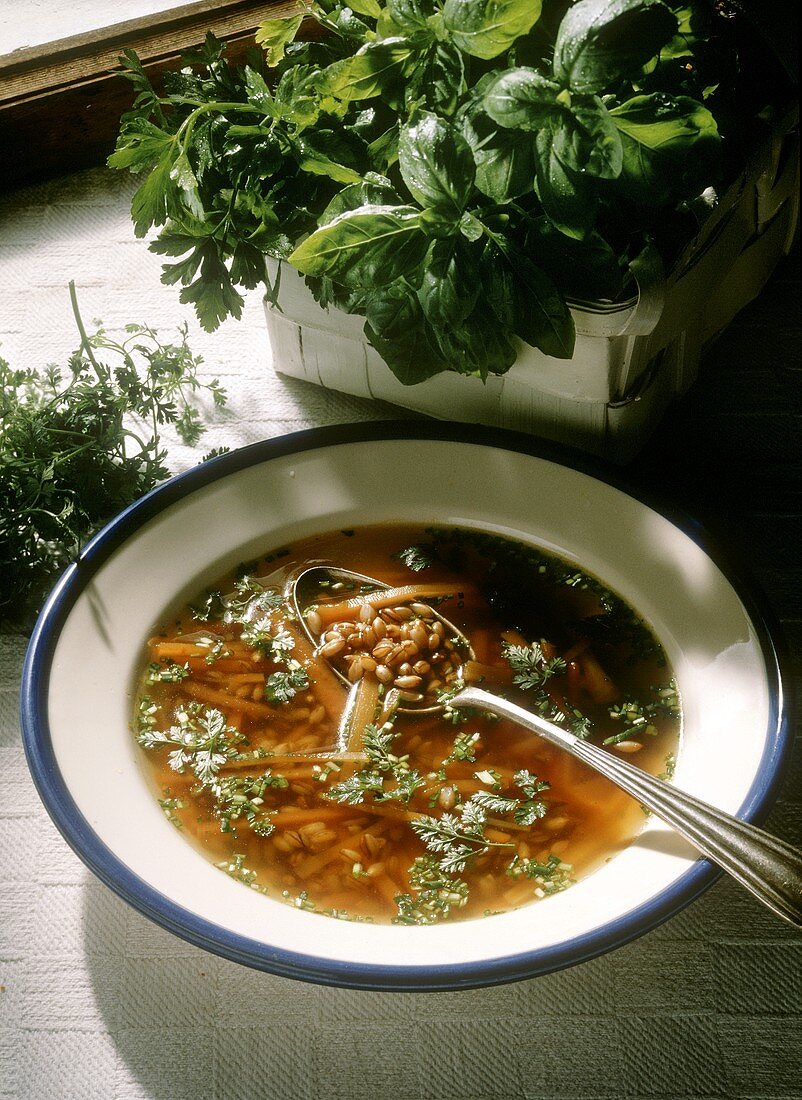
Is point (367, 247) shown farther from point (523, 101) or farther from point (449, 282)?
point (523, 101)

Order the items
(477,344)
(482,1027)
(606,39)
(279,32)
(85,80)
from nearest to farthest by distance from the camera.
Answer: (606,39) → (482,1027) → (477,344) → (279,32) → (85,80)

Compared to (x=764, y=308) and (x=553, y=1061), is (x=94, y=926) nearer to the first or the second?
(x=553, y=1061)

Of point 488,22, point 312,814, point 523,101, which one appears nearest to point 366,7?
point 488,22

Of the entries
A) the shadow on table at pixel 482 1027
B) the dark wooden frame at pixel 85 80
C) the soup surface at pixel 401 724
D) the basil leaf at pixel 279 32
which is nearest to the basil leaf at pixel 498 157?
the basil leaf at pixel 279 32

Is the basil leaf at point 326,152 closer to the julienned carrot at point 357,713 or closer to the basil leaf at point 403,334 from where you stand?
the basil leaf at point 403,334

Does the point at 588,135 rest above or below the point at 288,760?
above

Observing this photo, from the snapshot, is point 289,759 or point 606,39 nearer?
point 606,39

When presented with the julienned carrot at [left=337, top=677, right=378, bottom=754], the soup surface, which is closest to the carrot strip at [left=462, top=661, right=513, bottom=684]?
the soup surface
